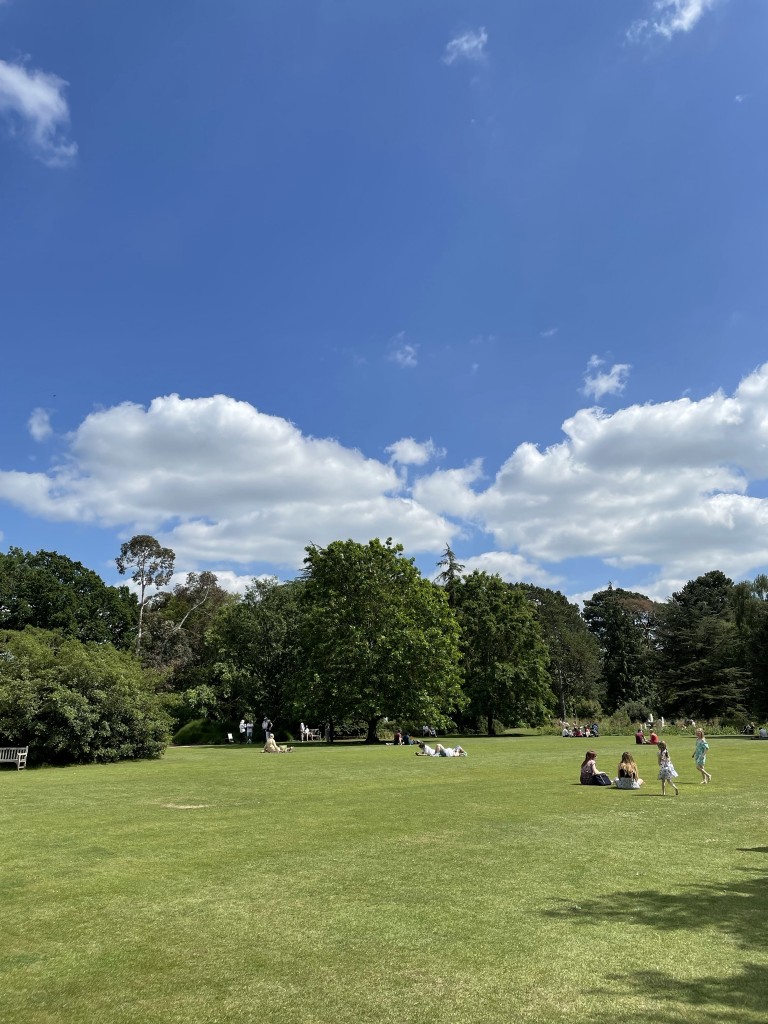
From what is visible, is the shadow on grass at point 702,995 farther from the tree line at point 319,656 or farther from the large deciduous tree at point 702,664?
the large deciduous tree at point 702,664

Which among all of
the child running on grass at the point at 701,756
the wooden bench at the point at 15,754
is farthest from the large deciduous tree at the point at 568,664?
the wooden bench at the point at 15,754

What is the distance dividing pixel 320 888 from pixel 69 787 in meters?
14.4

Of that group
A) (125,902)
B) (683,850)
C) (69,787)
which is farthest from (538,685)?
(125,902)

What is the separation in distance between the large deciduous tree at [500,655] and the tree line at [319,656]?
14cm

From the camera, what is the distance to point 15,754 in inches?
1040

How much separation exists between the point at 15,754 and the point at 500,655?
1639 inches

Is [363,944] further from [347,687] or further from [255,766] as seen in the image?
[347,687]

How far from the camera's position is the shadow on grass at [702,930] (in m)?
5.11

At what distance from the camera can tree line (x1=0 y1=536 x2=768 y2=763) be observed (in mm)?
28922

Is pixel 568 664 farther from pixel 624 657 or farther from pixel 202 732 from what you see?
pixel 202 732

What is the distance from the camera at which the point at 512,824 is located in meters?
12.8

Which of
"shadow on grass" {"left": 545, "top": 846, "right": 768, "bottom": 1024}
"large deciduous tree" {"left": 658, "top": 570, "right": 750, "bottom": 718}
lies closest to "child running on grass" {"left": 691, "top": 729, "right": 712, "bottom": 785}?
→ "shadow on grass" {"left": 545, "top": 846, "right": 768, "bottom": 1024}

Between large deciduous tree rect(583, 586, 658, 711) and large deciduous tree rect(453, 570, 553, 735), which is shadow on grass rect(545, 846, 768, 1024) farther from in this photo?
large deciduous tree rect(583, 586, 658, 711)

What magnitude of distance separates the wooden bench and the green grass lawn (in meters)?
12.6
